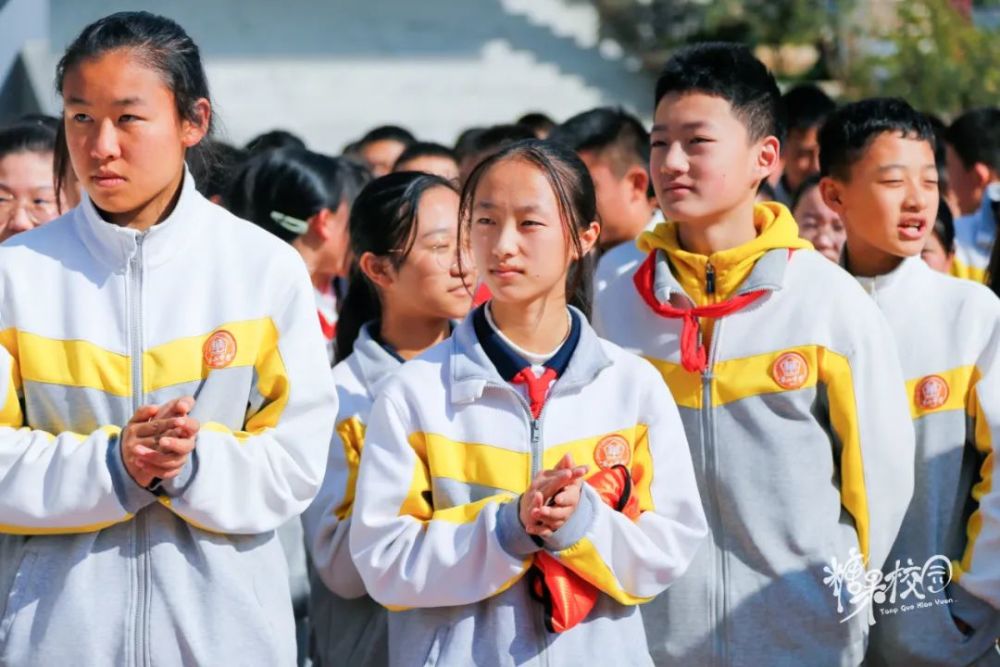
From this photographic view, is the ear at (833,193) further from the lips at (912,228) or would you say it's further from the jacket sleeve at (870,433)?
the jacket sleeve at (870,433)

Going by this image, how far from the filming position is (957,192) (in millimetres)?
7312

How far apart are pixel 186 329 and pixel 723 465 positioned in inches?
49.7

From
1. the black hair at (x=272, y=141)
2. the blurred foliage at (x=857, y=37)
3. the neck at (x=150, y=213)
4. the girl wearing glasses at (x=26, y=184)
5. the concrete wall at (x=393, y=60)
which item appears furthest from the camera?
the concrete wall at (x=393, y=60)

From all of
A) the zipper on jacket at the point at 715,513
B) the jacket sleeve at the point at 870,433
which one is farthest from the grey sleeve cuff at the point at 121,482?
the jacket sleeve at the point at 870,433

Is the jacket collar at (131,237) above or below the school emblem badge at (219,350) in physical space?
above

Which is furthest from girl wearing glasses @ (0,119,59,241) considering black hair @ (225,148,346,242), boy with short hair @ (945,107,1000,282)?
boy with short hair @ (945,107,1000,282)

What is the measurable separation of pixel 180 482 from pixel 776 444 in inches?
53.6

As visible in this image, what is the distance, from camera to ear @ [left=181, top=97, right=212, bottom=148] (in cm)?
327

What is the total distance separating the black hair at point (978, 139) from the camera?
7.26 m

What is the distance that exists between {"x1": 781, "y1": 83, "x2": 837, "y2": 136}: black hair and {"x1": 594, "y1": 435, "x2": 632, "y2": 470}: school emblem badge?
4105 mm

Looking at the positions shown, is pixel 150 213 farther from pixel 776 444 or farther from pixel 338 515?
pixel 776 444

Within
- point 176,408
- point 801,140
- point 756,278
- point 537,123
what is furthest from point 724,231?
point 537,123

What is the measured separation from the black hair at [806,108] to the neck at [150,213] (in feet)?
14.2

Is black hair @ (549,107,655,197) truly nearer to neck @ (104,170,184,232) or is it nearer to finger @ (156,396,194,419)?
neck @ (104,170,184,232)
